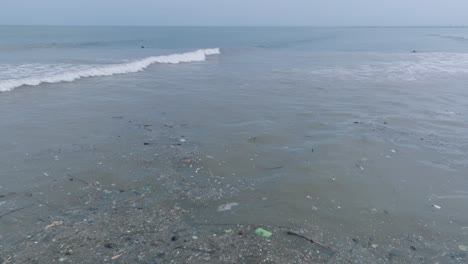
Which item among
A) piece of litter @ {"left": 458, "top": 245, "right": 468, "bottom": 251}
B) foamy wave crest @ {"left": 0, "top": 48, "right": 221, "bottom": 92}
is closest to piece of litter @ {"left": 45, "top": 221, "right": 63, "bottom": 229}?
piece of litter @ {"left": 458, "top": 245, "right": 468, "bottom": 251}

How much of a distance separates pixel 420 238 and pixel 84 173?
508 centimetres

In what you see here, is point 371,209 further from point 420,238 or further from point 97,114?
point 97,114

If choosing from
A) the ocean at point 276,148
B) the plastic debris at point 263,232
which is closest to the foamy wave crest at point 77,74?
the ocean at point 276,148

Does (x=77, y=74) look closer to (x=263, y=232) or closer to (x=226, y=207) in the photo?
(x=226, y=207)

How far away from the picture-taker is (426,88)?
1368 cm

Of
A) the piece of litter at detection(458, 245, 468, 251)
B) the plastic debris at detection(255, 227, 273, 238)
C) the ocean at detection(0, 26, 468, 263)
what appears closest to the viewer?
the piece of litter at detection(458, 245, 468, 251)

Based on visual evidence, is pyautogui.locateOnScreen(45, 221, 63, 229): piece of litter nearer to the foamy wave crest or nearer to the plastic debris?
the plastic debris

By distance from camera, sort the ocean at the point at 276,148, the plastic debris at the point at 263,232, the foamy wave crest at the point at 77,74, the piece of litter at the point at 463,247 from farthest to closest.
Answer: the foamy wave crest at the point at 77,74 < the ocean at the point at 276,148 < the plastic debris at the point at 263,232 < the piece of litter at the point at 463,247

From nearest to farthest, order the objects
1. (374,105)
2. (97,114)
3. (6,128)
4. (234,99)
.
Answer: (6,128)
(97,114)
(374,105)
(234,99)

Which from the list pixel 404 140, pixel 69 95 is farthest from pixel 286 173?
pixel 69 95

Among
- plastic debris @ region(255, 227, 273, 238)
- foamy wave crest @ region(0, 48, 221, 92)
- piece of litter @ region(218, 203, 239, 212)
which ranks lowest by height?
plastic debris @ region(255, 227, 273, 238)

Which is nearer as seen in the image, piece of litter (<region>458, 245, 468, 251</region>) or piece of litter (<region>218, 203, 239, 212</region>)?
piece of litter (<region>458, 245, 468, 251</region>)

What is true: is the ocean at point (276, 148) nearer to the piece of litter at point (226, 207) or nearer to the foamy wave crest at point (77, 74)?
the piece of litter at point (226, 207)

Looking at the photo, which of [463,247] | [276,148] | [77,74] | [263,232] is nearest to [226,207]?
[263,232]
